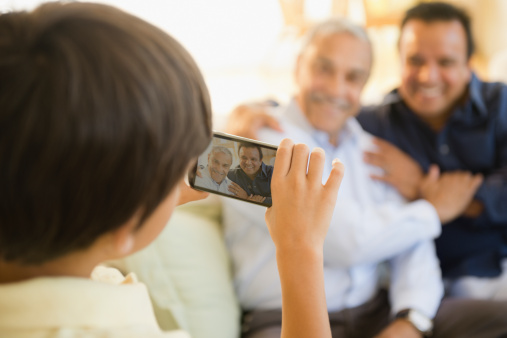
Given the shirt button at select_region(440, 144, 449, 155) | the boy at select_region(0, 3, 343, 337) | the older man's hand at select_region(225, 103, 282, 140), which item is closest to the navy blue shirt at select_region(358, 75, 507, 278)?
the shirt button at select_region(440, 144, 449, 155)

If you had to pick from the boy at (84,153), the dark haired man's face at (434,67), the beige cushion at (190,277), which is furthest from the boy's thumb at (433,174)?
the boy at (84,153)

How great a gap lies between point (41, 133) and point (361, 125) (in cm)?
117

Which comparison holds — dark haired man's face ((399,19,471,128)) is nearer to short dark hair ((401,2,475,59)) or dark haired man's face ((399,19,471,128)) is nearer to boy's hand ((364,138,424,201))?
short dark hair ((401,2,475,59))

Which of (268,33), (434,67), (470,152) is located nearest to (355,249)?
(470,152)

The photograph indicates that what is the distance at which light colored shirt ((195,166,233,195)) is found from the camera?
0.69 metres

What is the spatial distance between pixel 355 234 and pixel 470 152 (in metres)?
0.57

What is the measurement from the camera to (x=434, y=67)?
1441mm

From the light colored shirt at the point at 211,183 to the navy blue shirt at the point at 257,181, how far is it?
0.04 feet

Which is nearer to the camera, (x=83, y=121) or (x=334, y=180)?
(x=83, y=121)

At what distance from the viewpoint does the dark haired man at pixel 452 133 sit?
1.32m

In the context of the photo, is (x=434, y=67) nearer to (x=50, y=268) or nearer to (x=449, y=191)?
(x=449, y=191)

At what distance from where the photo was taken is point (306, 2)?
10.9ft

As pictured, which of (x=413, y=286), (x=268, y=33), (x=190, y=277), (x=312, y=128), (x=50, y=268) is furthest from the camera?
(x=268, y=33)

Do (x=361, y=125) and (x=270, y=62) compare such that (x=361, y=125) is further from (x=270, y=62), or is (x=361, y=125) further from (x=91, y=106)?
(x=270, y=62)
